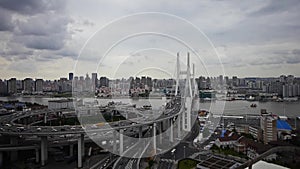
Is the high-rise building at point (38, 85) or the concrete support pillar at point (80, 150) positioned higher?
the high-rise building at point (38, 85)

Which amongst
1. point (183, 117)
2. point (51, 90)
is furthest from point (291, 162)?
point (51, 90)

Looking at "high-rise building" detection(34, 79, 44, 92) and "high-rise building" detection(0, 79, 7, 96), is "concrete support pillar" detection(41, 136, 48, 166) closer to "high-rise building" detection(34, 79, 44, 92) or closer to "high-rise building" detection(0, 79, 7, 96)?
"high-rise building" detection(0, 79, 7, 96)

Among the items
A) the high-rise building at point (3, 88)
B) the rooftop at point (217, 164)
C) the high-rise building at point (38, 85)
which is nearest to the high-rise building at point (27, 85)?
the high-rise building at point (38, 85)

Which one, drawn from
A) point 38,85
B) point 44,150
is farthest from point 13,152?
point 38,85

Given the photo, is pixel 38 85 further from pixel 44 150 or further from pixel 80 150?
pixel 80 150

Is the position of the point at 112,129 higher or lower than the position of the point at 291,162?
higher

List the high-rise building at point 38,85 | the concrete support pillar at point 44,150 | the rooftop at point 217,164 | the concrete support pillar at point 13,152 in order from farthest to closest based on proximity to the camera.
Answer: the high-rise building at point 38,85 → the concrete support pillar at point 13,152 → the concrete support pillar at point 44,150 → the rooftop at point 217,164

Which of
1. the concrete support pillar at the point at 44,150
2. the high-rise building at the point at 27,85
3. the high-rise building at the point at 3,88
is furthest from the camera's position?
the high-rise building at the point at 27,85

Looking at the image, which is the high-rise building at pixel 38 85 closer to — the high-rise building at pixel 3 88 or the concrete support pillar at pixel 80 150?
the high-rise building at pixel 3 88

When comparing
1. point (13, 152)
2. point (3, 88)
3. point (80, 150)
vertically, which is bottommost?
point (13, 152)

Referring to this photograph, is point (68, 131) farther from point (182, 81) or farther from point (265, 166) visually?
point (182, 81)

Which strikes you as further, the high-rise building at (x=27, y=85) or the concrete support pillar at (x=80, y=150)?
the high-rise building at (x=27, y=85)
